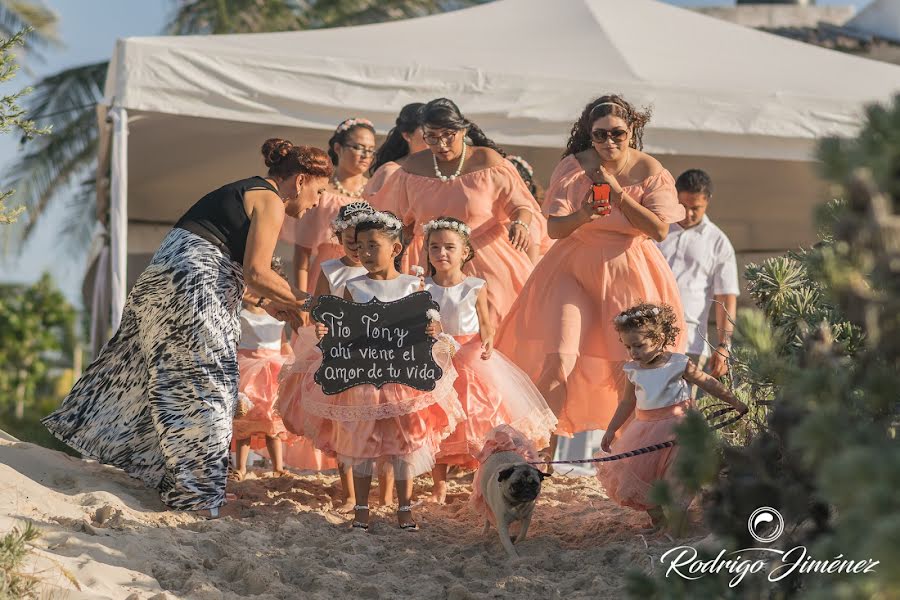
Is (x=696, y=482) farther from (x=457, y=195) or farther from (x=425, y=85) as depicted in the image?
(x=425, y=85)

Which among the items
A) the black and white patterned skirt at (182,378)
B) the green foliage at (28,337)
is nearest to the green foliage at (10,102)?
the black and white patterned skirt at (182,378)

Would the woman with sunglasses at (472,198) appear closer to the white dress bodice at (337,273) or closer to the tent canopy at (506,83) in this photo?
the white dress bodice at (337,273)

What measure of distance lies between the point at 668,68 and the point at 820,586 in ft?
19.8

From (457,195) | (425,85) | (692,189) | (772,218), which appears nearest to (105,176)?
(425,85)

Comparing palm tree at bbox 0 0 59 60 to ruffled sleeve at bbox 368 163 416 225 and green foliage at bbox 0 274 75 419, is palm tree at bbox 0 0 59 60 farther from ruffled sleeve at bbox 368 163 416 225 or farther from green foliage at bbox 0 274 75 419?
ruffled sleeve at bbox 368 163 416 225

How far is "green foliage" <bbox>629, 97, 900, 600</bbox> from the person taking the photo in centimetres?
192

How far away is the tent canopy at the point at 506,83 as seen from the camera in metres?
7.27

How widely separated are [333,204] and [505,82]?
1.78 metres

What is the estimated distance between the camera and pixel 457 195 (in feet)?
19.6

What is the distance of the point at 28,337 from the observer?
1806 cm

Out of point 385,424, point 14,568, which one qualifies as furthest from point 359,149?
point 14,568

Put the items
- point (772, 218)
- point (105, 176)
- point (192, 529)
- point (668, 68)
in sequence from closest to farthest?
point (192, 529) < point (668, 68) < point (105, 176) < point (772, 218)

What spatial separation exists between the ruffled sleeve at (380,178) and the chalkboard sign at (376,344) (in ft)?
4.33

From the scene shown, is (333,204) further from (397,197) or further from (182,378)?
(182,378)
